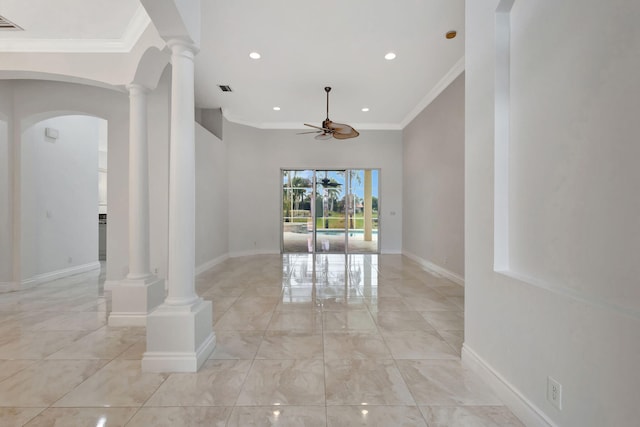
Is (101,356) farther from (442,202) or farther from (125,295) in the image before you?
(442,202)

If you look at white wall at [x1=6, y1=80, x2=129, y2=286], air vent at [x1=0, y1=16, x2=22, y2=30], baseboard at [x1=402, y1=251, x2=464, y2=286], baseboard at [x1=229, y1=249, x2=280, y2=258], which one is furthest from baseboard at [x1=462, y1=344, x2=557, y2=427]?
baseboard at [x1=229, y1=249, x2=280, y2=258]

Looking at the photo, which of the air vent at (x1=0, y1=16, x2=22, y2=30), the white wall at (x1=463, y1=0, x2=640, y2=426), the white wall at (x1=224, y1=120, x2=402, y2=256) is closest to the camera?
the white wall at (x1=463, y1=0, x2=640, y2=426)

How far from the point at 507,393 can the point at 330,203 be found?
6713 millimetres

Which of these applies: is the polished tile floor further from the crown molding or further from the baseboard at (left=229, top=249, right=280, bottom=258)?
the baseboard at (left=229, top=249, right=280, bottom=258)

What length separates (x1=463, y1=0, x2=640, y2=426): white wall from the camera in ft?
3.66

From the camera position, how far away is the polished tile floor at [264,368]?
1.63 metres

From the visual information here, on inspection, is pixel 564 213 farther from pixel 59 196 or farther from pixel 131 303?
pixel 59 196

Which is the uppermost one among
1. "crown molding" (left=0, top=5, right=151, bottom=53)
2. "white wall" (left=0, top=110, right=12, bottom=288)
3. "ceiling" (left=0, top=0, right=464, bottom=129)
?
"ceiling" (left=0, top=0, right=464, bottom=129)

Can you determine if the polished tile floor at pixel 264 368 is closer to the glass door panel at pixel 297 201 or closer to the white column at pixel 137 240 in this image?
the white column at pixel 137 240

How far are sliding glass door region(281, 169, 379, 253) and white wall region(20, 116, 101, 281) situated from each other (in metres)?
4.03

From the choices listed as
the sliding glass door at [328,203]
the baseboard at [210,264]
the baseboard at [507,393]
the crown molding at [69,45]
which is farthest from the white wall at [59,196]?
the baseboard at [507,393]

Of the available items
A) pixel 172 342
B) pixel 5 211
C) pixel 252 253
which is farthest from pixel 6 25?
pixel 252 253

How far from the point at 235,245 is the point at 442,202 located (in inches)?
187

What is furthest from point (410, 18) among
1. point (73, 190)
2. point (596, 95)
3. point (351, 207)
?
point (73, 190)
